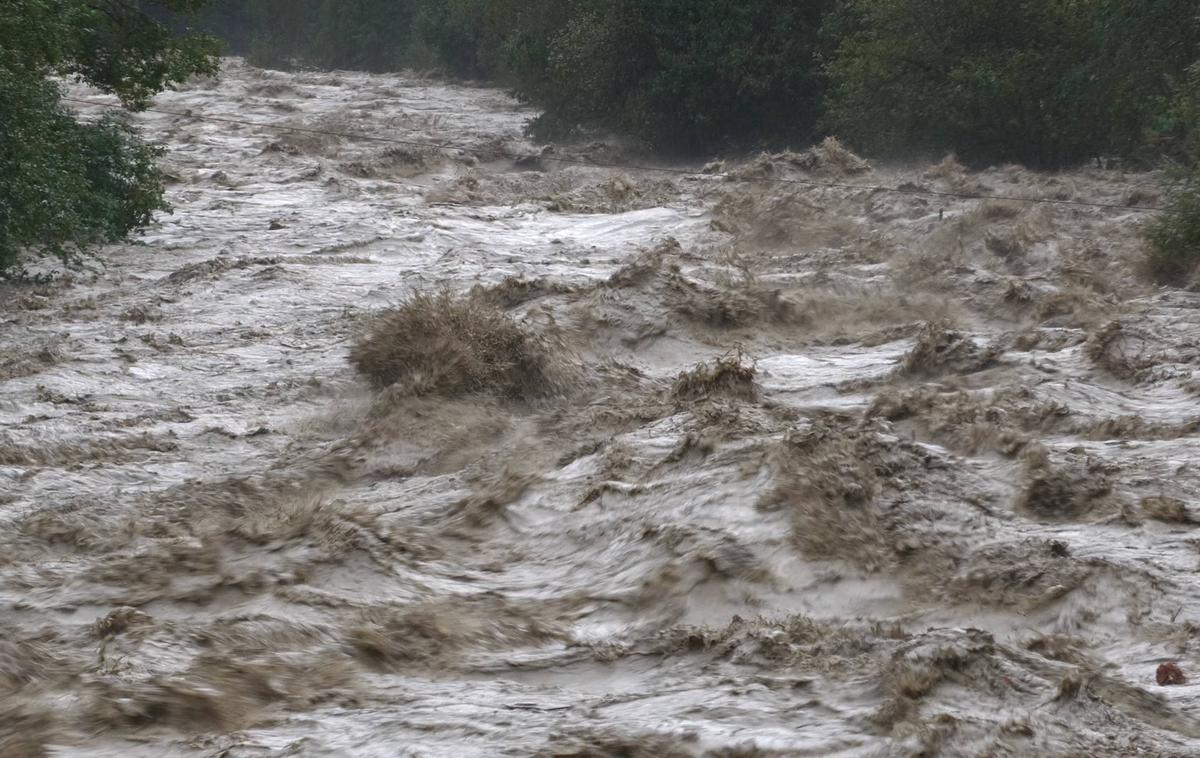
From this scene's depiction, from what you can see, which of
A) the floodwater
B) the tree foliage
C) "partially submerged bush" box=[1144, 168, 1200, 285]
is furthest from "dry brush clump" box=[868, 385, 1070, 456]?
the tree foliage

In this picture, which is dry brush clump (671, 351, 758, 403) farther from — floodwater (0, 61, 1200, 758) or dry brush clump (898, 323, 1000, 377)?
dry brush clump (898, 323, 1000, 377)

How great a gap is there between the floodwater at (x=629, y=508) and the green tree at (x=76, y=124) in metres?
0.90

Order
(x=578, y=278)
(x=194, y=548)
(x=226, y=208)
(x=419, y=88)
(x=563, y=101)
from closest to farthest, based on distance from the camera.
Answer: (x=194, y=548) → (x=578, y=278) → (x=226, y=208) → (x=563, y=101) → (x=419, y=88)

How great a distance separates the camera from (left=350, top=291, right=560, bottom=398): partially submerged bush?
35.1ft

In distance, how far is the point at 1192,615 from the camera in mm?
6234

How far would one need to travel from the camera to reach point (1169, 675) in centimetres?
563

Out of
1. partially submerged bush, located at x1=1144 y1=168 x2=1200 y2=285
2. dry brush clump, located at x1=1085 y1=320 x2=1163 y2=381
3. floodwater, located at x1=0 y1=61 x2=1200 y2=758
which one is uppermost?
partially submerged bush, located at x1=1144 y1=168 x2=1200 y2=285

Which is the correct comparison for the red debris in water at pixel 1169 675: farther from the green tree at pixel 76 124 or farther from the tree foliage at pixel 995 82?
the tree foliage at pixel 995 82

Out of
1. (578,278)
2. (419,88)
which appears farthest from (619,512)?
(419,88)

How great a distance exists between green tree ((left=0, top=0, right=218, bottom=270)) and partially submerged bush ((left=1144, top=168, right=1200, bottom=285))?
1029 cm

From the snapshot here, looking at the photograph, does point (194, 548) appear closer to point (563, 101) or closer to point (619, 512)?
point (619, 512)

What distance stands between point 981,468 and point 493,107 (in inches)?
1121

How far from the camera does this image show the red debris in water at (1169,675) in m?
5.59

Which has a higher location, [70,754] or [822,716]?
[822,716]
